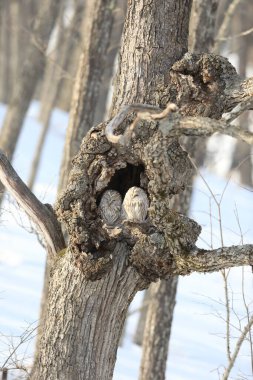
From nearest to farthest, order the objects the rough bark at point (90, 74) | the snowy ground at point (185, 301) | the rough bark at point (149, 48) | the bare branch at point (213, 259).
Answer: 1. the bare branch at point (213, 259)
2. the rough bark at point (149, 48)
3. the rough bark at point (90, 74)
4. the snowy ground at point (185, 301)

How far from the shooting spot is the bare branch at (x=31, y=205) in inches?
235

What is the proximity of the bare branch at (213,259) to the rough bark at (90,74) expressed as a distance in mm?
3109

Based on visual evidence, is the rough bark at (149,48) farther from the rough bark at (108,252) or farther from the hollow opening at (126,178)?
the hollow opening at (126,178)

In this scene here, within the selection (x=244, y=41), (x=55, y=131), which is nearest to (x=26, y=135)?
(x=55, y=131)

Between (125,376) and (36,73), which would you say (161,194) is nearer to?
(125,376)

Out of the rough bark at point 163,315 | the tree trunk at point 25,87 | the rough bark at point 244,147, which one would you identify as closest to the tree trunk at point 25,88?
the tree trunk at point 25,87

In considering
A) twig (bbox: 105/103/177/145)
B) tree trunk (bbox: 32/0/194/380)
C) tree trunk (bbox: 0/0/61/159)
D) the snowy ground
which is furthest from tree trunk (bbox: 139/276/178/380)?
twig (bbox: 105/103/177/145)

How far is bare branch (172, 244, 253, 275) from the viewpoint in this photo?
5289 millimetres

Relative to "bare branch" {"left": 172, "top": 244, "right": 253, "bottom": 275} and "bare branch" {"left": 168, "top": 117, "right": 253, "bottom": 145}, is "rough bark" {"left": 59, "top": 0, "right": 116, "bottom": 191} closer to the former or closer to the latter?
"bare branch" {"left": 172, "top": 244, "right": 253, "bottom": 275}

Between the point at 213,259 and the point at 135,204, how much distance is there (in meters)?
0.63

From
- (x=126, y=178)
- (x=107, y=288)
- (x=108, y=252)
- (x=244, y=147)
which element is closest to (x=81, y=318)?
(x=107, y=288)

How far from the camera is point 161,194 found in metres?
5.53

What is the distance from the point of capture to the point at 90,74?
839 cm

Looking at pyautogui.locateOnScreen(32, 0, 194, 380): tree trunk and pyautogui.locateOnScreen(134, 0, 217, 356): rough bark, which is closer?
pyautogui.locateOnScreen(32, 0, 194, 380): tree trunk
